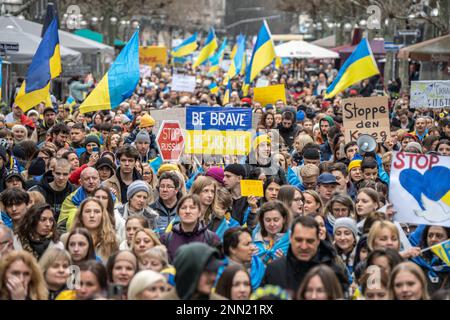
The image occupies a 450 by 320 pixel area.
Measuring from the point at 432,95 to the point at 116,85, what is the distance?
540 centimetres

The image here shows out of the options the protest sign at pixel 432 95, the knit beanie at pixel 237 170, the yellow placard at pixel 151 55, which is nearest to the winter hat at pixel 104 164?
the knit beanie at pixel 237 170

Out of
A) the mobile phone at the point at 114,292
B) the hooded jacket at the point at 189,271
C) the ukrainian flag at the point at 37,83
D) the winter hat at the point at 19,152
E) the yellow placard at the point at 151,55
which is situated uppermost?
the ukrainian flag at the point at 37,83

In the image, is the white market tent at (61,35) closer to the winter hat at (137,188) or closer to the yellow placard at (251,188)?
the yellow placard at (251,188)

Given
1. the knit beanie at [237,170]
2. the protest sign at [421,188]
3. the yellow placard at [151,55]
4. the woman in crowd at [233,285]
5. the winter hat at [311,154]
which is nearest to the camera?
the woman in crowd at [233,285]

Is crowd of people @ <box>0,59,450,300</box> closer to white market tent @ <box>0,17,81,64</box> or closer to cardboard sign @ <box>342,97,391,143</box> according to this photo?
cardboard sign @ <box>342,97,391,143</box>

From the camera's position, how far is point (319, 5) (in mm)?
63156

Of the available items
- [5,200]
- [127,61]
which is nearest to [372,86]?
[127,61]

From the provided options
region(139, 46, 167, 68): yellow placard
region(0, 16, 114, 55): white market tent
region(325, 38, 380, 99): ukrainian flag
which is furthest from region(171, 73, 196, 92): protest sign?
region(139, 46, 167, 68): yellow placard

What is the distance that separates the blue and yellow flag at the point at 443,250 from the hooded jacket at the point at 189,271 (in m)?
2.14

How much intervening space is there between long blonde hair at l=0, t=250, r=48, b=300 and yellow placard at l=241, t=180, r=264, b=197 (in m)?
4.00

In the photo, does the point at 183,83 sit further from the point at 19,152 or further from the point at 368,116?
the point at 19,152

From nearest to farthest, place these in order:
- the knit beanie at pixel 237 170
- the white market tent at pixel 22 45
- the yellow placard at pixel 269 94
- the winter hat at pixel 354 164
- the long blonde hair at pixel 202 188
→ the long blonde hair at pixel 202 188 → the knit beanie at pixel 237 170 → the winter hat at pixel 354 164 → the yellow placard at pixel 269 94 → the white market tent at pixel 22 45

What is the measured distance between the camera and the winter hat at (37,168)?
12.1m

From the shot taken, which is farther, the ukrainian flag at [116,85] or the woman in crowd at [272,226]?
the ukrainian flag at [116,85]
